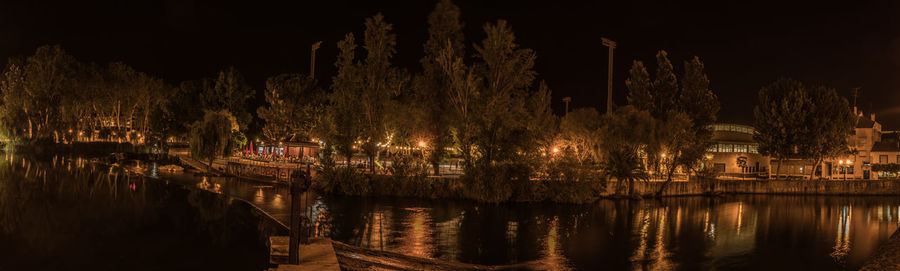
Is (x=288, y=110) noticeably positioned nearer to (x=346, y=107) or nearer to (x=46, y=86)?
(x=346, y=107)

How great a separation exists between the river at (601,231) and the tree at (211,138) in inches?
287

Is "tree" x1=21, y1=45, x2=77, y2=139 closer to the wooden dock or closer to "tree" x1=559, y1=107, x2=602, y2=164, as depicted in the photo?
"tree" x1=559, y1=107, x2=602, y2=164

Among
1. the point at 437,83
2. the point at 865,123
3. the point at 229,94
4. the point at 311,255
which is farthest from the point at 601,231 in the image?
the point at 865,123

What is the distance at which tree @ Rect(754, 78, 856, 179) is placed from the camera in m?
49.4

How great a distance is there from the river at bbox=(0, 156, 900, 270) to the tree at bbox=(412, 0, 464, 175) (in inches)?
215

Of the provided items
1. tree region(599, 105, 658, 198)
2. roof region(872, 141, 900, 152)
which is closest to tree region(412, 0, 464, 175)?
tree region(599, 105, 658, 198)

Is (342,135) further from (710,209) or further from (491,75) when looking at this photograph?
(710,209)

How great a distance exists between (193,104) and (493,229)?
55066 millimetres

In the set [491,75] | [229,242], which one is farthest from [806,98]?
[229,242]

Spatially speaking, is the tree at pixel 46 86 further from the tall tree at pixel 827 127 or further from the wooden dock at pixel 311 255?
the tall tree at pixel 827 127

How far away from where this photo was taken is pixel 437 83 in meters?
38.2

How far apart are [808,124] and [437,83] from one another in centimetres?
3660

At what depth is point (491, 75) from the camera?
1385 inches

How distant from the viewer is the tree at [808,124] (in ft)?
162
